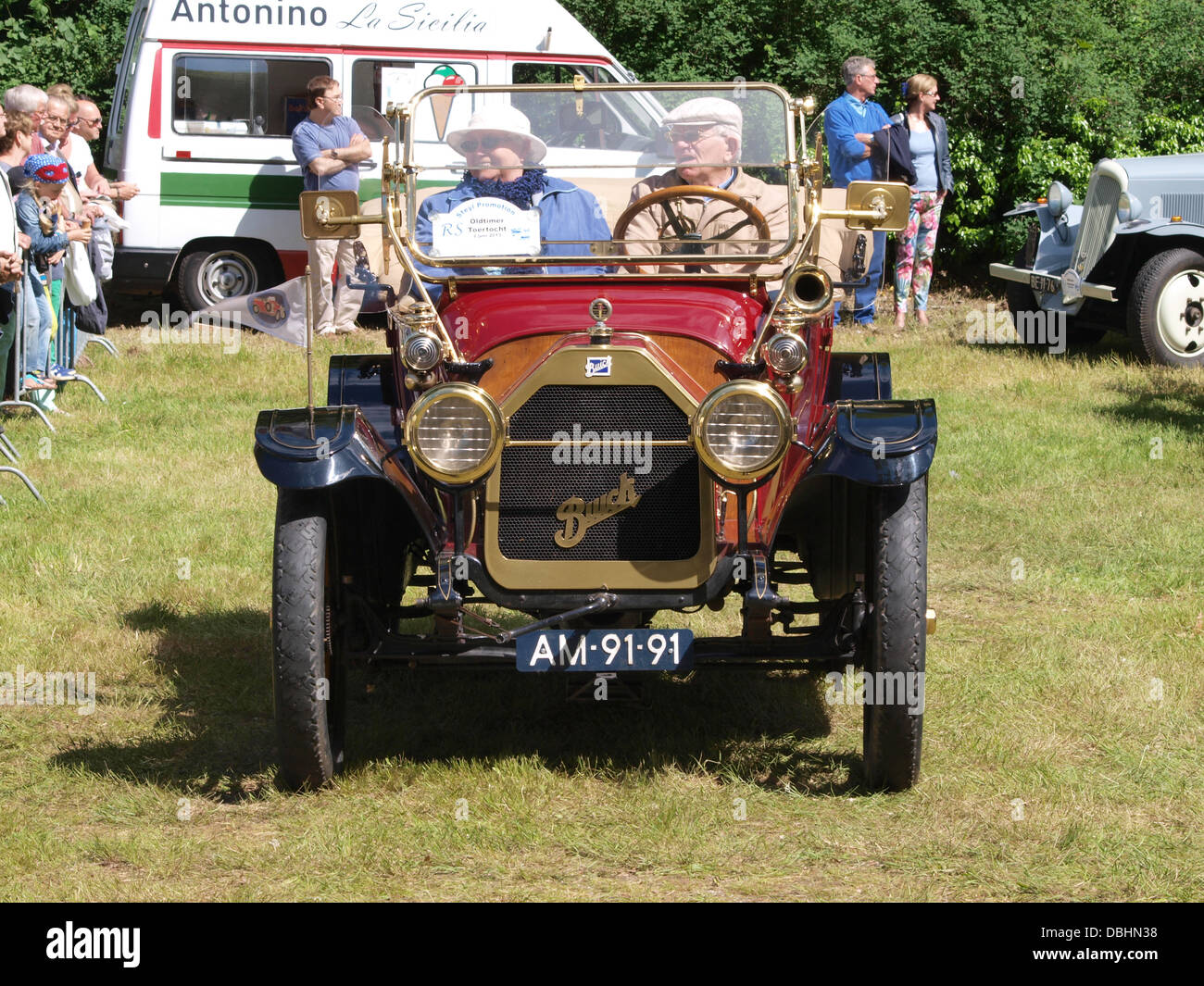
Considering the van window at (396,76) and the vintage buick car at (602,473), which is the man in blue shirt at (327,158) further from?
the vintage buick car at (602,473)

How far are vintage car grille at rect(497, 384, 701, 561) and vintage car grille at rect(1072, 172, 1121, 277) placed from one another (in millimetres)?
8273

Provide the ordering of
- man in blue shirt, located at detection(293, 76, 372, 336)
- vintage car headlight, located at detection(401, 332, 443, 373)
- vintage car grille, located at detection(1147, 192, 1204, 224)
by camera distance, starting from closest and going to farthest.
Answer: vintage car headlight, located at detection(401, 332, 443, 373) → vintage car grille, located at detection(1147, 192, 1204, 224) → man in blue shirt, located at detection(293, 76, 372, 336)

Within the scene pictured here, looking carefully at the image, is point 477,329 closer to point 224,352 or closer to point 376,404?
point 376,404

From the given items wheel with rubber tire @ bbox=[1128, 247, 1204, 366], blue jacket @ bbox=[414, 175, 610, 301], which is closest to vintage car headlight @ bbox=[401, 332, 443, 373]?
blue jacket @ bbox=[414, 175, 610, 301]

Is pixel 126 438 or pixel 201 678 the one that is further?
pixel 126 438

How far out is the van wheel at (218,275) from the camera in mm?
13188

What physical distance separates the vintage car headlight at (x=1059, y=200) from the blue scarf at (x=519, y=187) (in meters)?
8.60

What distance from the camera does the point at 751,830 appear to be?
166 inches

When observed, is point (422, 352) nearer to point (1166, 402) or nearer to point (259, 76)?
point (1166, 402)

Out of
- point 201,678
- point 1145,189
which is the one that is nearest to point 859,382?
point 201,678

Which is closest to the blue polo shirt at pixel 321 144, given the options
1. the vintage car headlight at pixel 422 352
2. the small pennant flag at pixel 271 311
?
the small pennant flag at pixel 271 311

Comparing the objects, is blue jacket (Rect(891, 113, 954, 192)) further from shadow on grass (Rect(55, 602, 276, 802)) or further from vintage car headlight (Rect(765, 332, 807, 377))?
vintage car headlight (Rect(765, 332, 807, 377))

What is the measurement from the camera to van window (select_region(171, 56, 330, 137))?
41.9 feet

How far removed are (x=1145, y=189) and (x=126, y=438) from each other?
7.59 meters
